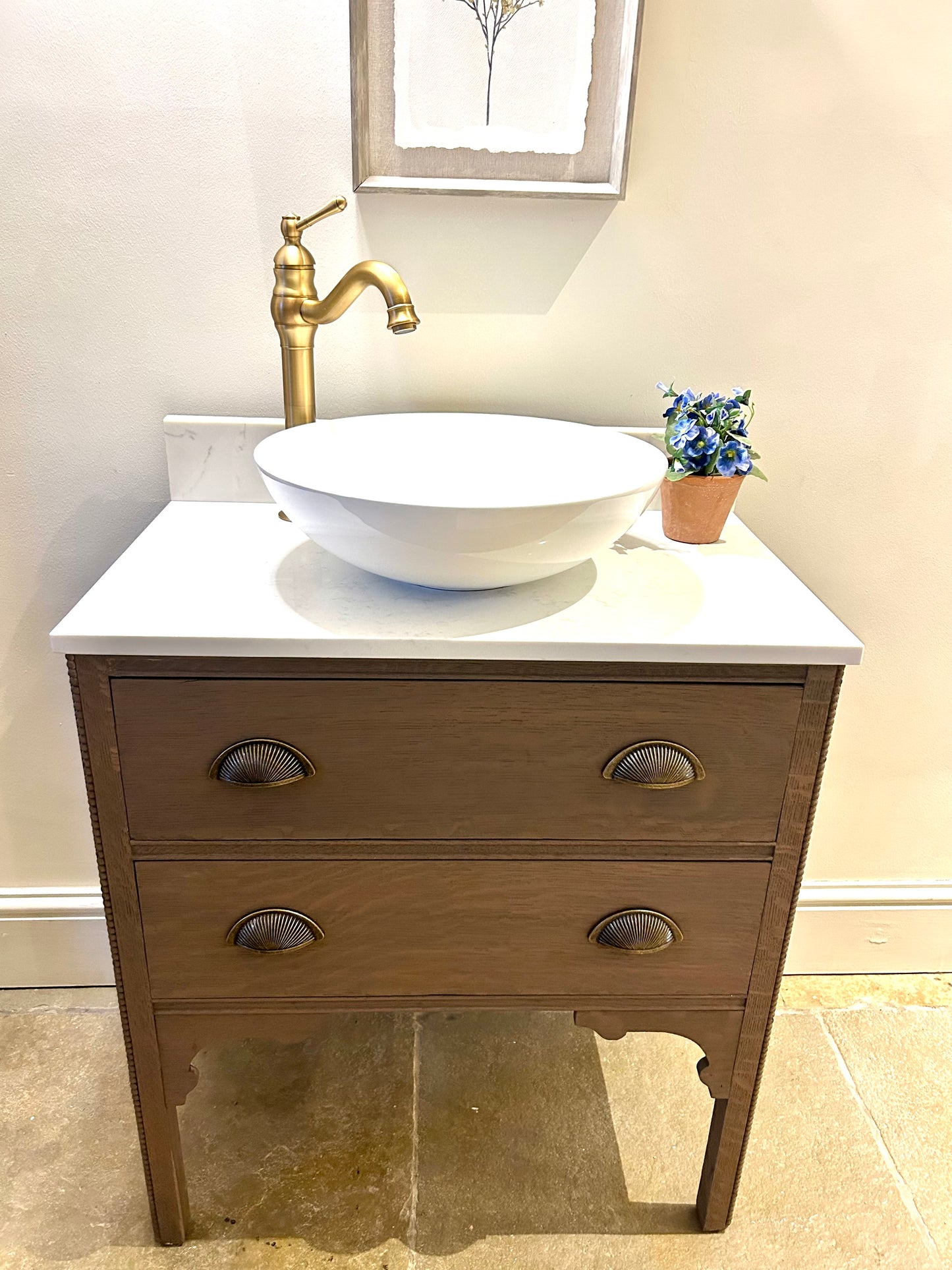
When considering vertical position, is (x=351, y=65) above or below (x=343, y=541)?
above

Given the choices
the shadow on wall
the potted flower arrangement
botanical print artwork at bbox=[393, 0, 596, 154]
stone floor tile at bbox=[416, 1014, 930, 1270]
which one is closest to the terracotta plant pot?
the potted flower arrangement

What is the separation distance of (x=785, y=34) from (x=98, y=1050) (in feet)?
5.56

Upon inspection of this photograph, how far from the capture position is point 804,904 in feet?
5.33

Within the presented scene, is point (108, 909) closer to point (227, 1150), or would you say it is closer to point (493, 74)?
point (227, 1150)

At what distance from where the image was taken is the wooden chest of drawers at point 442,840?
3.06 feet

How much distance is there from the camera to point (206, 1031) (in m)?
1.09

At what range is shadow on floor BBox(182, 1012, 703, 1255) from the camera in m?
1.23

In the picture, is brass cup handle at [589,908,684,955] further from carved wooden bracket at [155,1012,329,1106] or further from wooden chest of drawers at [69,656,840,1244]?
carved wooden bracket at [155,1012,329,1106]

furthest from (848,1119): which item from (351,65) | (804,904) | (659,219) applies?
(351,65)

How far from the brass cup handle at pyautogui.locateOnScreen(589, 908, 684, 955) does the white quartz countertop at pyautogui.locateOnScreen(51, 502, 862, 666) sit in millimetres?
309

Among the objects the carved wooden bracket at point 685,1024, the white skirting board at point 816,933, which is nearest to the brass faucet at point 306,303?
the carved wooden bracket at point 685,1024

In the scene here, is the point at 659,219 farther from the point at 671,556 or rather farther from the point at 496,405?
the point at 671,556

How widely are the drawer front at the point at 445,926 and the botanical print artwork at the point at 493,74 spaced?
0.86 metres

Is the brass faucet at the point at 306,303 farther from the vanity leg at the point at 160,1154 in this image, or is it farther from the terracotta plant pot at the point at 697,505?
the vanity leg at the point at 160,1154
